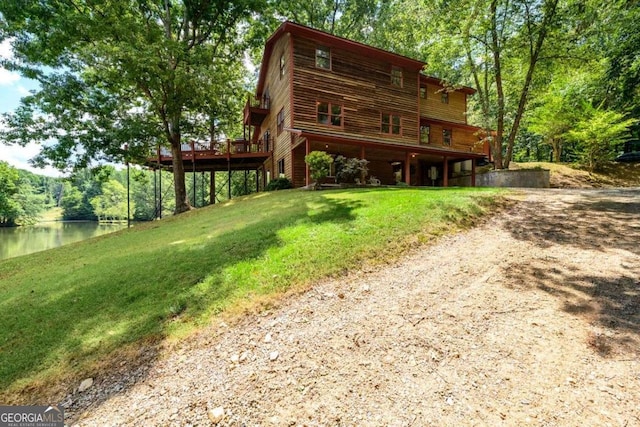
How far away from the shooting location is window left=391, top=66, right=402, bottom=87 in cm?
1929

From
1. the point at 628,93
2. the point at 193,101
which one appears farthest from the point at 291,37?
the point at 628,93

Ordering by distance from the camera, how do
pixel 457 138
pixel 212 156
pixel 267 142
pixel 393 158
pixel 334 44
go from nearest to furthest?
pixel 334 44 → pixel 393 158 → pixel 212 156 → pixel 267 142 → pixel 457 138

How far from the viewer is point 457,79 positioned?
63.1ft

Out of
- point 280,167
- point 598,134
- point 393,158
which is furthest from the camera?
point 393,158

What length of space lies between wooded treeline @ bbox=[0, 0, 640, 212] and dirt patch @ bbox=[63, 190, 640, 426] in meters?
12.3

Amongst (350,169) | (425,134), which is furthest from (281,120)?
(425,134)

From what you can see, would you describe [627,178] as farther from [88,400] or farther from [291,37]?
[88,400]

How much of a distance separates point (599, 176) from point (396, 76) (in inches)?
587

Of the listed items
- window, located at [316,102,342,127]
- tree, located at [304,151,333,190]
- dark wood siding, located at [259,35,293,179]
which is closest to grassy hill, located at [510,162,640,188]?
window, located at [316,102,342,127]

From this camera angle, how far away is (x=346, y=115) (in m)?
17.7

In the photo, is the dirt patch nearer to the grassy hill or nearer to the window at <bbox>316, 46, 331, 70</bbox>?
the window at <bbox>316, 46, 331, 70</bbox>

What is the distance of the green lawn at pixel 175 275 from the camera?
12.4 feet

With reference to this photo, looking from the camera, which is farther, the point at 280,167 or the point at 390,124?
the point at 390,124

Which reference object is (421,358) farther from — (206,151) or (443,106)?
(443,106)
